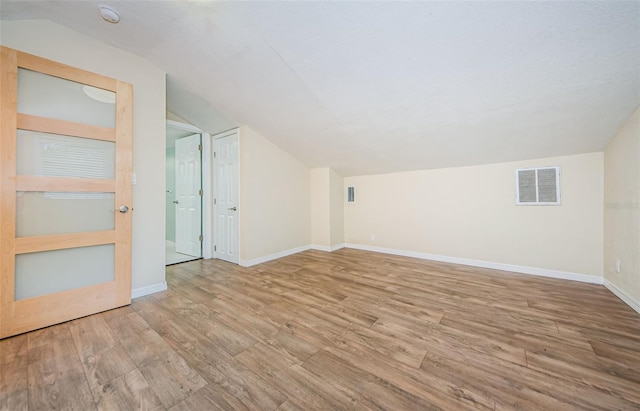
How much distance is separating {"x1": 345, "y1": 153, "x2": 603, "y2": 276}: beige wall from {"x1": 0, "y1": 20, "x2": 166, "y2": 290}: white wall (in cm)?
344

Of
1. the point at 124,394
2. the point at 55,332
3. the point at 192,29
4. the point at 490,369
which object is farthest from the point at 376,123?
the point at 55,332

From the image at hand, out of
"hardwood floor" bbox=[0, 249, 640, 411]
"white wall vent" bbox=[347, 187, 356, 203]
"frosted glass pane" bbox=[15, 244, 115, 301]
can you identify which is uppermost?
"white wall vent" bbox=[347, 187, 356, 203]

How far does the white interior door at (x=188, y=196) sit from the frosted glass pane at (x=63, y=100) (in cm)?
186

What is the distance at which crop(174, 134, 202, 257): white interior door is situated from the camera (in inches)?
156

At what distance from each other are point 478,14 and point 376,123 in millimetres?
1409

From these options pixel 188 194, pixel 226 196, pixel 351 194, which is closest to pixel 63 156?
pixel 226 196

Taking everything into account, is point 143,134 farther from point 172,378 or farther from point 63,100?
point 172,378

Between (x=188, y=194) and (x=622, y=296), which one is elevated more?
(x=188, y=194)

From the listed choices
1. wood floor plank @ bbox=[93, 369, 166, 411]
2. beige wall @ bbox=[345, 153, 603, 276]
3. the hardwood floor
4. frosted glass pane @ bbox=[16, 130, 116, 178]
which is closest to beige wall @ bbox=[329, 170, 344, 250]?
beige wall @ bbox=[345, 153, 603, 276]

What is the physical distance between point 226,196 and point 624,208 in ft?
15.9

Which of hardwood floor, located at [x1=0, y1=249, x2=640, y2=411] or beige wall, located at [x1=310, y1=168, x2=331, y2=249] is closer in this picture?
hardwood floor, located at [x1=0, y1=249, x2=640, y2=411]

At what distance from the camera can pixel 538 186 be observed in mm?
3018

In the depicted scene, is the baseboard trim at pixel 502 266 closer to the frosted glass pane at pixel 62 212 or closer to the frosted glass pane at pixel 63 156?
the frosted glass pane at pixel 62 212

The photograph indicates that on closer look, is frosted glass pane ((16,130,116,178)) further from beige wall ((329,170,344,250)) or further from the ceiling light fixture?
beige wall ((329,170,344,250))
